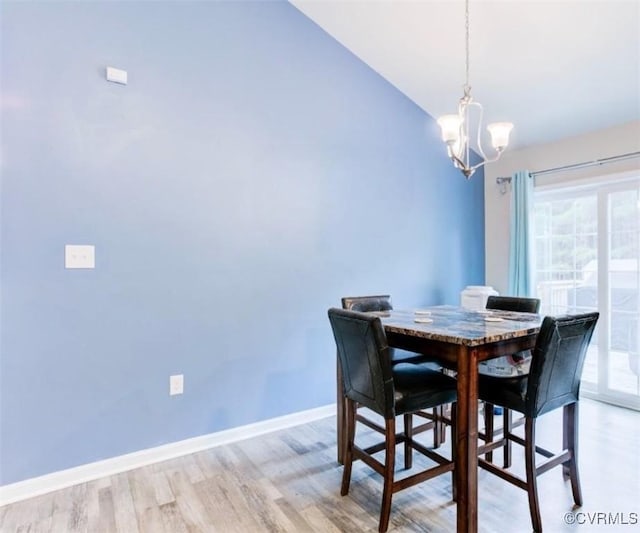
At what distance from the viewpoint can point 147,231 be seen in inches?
95.3

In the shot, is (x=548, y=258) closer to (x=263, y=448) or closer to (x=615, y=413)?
(x=615, y=413)

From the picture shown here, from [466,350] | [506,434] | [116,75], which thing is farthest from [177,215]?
[506,434]

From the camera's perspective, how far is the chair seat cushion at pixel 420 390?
1801mm

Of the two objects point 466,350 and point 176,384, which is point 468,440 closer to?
point 466,350

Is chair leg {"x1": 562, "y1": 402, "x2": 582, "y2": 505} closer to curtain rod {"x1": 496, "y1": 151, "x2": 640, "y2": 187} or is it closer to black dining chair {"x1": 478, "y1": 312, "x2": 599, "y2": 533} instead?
black dining chair {"x1": 478, "y1": 312, "x2": 599, "y2": 533}

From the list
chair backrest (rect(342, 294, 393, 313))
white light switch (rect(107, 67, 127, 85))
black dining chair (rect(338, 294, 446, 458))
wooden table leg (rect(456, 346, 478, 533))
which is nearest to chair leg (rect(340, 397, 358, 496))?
black dining chair (rect(338, 294, 446, 458))

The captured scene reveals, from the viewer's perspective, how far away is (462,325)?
1971 millimetres

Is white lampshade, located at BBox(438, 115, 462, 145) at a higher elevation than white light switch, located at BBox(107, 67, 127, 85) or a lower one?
lower

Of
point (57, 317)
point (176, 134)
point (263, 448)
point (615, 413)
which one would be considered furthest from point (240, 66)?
point (615, 413)

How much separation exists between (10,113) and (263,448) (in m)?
2.43

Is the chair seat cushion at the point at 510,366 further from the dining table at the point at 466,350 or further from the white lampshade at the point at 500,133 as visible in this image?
the white lampshade at the point at 500,133

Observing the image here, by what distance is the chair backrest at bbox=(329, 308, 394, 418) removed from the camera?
5.61 ft

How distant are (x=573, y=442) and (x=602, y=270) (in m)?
2.05

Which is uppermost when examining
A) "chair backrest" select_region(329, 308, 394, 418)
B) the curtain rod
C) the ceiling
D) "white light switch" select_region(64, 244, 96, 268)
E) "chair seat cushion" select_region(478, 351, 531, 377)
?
the ceiling
